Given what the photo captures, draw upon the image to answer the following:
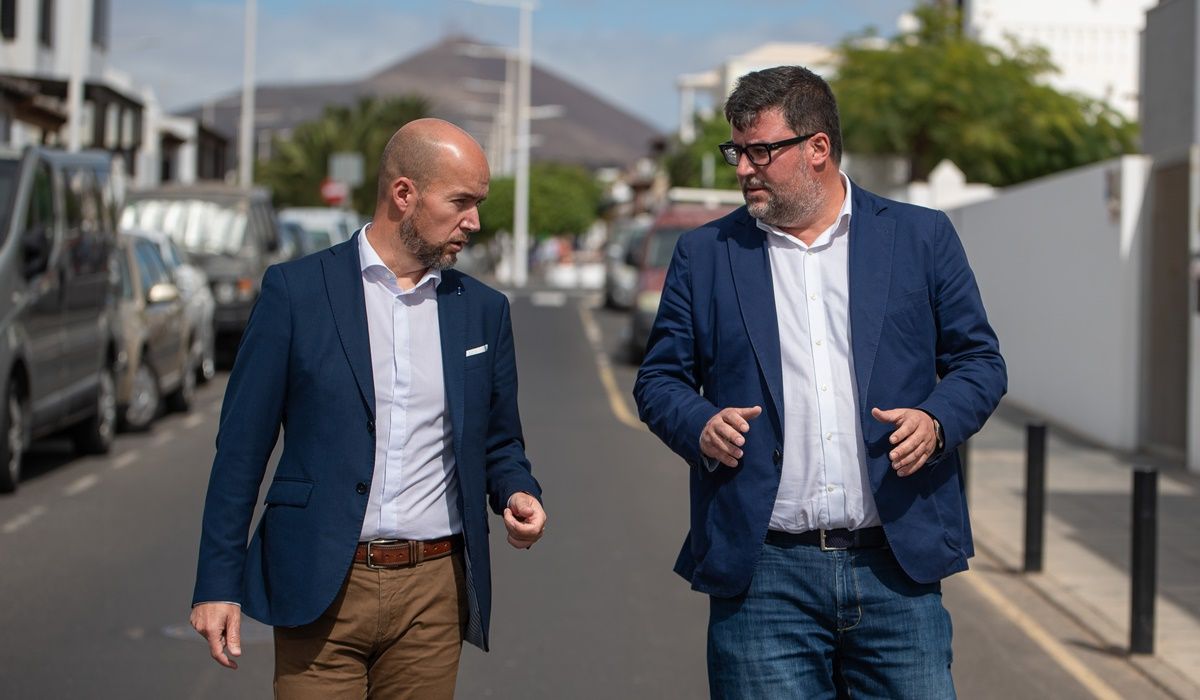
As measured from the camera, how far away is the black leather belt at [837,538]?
3877 mm

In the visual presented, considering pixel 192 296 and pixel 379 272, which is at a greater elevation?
pixel 192 296

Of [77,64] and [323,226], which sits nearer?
[77,64]

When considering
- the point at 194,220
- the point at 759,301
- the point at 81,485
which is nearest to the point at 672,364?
the point at 759,301

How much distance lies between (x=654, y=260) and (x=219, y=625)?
21.2 metres

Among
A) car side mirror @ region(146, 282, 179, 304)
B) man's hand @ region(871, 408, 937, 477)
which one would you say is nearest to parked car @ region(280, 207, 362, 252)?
car side mirror @ region(146, 282, 179, 304)

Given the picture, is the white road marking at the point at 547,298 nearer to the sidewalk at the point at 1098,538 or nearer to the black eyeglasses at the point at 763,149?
the sidewalk at the point at 1098,538

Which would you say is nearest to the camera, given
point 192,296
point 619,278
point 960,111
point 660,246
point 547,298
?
point 192,296

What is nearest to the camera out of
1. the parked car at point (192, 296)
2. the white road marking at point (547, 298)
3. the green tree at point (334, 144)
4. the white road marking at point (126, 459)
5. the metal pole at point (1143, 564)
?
the metal pole at point (1143, 564)

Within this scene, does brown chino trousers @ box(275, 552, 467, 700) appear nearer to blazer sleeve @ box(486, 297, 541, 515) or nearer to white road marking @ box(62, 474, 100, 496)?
blazer sleeve @ box(486, 297, 541, 515)

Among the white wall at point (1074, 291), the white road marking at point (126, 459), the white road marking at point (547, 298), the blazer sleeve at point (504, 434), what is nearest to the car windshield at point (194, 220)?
the white road marking at point (126, 459)

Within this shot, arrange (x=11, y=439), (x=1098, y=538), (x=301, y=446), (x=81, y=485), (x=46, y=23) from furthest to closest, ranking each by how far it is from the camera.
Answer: (x=46, y=23), (x=81, y=485), (x=11, y=439), (x=1098, y=538), (x=301, y=446)

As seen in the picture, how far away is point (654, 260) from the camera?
81.2 feet

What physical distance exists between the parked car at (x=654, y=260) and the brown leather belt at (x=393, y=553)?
18398 millimetres

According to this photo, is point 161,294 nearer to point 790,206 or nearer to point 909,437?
point 790,206
